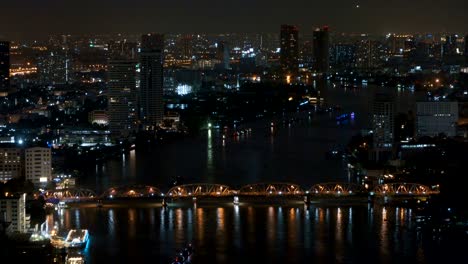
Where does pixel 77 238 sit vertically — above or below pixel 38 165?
below

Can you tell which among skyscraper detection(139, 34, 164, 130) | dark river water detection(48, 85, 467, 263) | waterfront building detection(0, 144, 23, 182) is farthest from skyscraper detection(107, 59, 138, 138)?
waterfront building detection(0, 144, 23, 182)

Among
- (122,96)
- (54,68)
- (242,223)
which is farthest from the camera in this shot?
(54,68)

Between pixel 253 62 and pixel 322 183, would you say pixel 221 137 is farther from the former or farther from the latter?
pixel 253 62

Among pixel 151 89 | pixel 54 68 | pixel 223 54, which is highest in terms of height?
pixel 223 54

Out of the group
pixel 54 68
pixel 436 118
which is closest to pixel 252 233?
pixel 436 118

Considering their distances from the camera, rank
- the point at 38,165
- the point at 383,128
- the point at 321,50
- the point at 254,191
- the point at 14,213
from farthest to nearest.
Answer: the point at 321,50 < the point at 383,128 < the point at 38,165 < the point at 254,191 < the point at 14,213

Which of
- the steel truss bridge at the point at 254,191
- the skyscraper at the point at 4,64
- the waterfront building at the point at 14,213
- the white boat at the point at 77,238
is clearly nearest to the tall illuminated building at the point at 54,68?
the skyscraper at the point at 4,64

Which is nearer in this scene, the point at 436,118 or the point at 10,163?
the point at 10,163

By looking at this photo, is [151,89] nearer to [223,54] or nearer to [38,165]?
[38,165]
